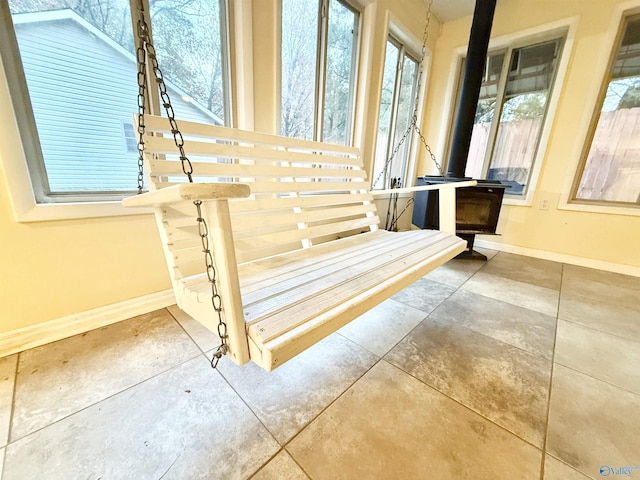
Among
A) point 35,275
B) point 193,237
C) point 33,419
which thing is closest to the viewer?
point 33,419

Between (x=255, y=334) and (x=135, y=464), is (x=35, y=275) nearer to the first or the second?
(x=135, y=464)

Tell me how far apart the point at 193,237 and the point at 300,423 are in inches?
29.5

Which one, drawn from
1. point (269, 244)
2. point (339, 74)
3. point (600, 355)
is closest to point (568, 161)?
point (600, 355)

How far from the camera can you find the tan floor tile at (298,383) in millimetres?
855

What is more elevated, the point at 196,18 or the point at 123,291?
the point at 196,18

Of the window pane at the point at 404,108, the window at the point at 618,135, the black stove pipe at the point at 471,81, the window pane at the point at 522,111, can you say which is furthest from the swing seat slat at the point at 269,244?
the window at the point at 618,135

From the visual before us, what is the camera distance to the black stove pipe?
2.29 m

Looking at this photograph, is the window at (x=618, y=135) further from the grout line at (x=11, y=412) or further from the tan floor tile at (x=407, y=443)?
the grout line at (x=11, y=412)

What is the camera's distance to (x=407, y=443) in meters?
0.78

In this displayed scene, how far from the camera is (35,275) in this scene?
109 cm

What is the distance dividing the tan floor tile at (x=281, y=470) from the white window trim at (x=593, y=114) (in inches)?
132

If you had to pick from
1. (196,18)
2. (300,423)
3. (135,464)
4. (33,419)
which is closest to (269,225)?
(300,423)

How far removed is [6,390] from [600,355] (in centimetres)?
254

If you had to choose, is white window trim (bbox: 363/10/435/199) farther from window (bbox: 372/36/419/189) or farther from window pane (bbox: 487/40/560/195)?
window pane (bbox: 487/40/560/195)
